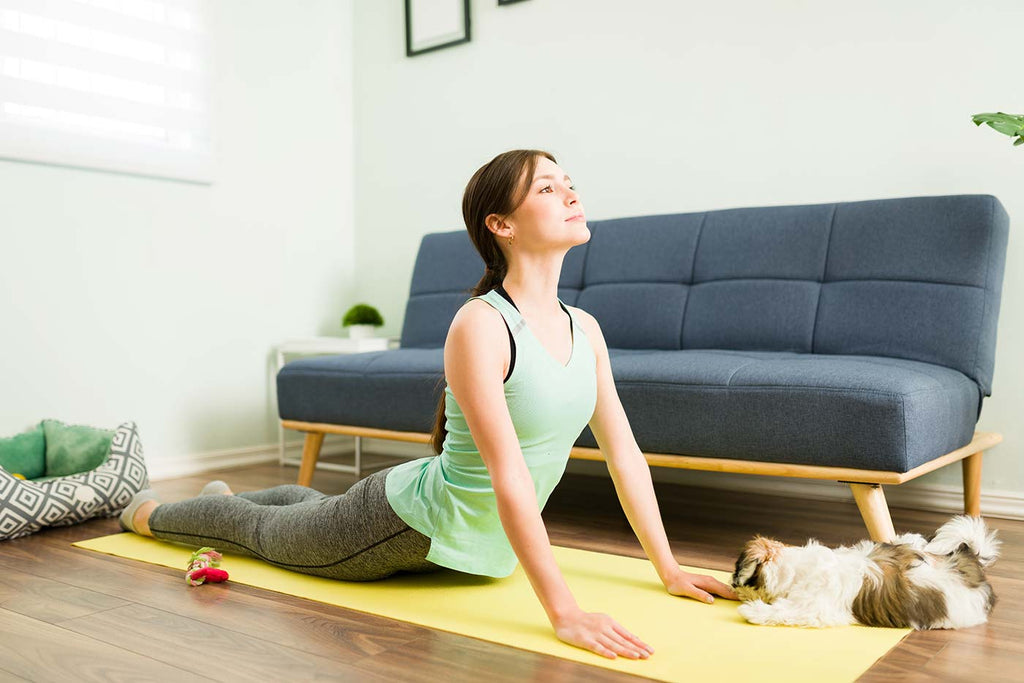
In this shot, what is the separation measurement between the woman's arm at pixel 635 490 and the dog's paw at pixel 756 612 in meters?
0.10

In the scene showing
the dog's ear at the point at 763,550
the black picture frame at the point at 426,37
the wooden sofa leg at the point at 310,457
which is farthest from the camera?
the black picture frame at the point at 426,37

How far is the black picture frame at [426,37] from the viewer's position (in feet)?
12.4

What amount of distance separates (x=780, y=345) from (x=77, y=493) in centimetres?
204

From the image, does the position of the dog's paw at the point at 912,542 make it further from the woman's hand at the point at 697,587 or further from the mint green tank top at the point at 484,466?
the mint green tank top at the point at 484,466

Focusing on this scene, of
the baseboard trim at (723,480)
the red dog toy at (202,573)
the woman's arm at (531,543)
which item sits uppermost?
the woman's arm at (531,543)

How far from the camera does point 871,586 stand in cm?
158

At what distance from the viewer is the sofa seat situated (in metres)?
1.91

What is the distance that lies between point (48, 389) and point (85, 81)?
1107mm

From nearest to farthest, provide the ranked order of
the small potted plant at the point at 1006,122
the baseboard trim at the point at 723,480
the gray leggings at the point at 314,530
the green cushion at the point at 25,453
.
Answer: the gray leggings at the point at 314,530 → the small potted plant at the point at 1006,122 → the baseboard trim at the point at 723,480 → the green cushion at the point at 25,453

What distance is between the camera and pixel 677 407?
219 cm

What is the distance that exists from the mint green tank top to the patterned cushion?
1.20 metres

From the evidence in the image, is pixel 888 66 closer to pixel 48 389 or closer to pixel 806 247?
pixel 806 247

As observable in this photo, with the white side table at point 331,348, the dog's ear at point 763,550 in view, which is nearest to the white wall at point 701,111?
the white side table at point 331,348

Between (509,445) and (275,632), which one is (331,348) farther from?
(509,445)
